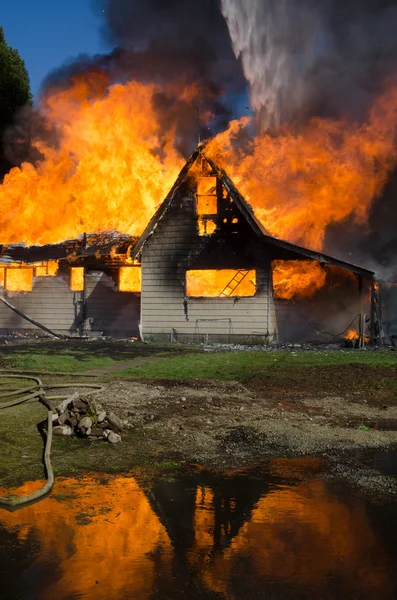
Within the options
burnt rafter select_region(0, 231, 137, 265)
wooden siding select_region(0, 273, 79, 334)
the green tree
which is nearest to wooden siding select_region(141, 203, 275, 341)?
burnt rafter select_region(0, 231, 137, 265)

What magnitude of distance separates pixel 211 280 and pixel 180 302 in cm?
176

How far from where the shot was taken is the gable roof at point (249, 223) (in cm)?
2281

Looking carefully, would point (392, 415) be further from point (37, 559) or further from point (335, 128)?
point (335, 128)

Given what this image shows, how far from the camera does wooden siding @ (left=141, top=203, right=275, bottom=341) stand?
967 inches

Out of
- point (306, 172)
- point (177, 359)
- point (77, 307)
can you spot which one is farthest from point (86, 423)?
point (306, 172)

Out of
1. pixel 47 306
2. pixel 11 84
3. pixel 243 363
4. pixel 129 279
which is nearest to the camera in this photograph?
pixel 243 363

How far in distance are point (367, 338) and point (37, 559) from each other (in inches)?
842

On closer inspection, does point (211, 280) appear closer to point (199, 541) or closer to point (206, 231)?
point (206, 231)

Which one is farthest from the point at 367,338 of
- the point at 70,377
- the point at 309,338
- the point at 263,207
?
the point at 70,377

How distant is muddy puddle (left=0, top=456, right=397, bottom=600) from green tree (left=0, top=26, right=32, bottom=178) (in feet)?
162

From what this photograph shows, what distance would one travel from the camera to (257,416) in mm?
9430

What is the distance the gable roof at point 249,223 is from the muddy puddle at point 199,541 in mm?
17364

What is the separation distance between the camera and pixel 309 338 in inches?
1033

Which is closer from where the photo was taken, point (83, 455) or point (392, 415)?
point (83, 455)
